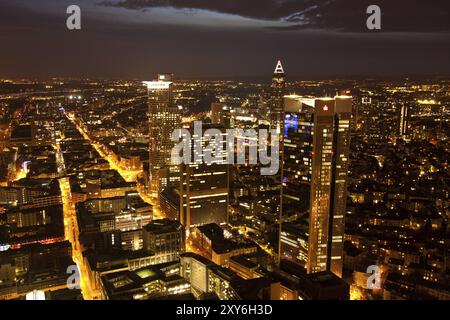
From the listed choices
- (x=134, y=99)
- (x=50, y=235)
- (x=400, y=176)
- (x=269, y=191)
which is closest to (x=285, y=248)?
(x=269, y=191)

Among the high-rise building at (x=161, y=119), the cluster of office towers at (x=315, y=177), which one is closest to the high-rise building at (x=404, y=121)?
the high-rise building at (x=161, y=119)

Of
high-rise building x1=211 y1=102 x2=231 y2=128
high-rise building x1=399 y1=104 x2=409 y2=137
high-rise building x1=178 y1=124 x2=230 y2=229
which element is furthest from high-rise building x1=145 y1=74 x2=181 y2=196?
high-rise building x1=399 y1=104 x2=409 y2=137

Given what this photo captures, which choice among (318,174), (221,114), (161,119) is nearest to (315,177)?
(318,174)

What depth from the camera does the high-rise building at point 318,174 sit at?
19.1 feet

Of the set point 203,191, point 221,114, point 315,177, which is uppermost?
point 221,114

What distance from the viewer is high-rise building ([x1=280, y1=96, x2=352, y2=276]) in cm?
584

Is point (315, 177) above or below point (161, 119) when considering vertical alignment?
below

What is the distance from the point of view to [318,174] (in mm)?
5910

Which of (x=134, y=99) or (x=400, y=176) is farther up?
(x=134, y=99)

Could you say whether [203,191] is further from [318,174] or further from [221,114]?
[221,114]

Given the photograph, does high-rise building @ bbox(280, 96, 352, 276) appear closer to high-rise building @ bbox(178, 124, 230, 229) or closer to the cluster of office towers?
the cluster of office towers
